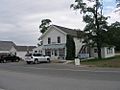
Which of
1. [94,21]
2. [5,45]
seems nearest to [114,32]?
[94,21]

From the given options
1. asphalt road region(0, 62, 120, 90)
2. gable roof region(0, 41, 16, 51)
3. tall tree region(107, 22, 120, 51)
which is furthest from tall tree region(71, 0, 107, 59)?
gable roof region(0, 41, 16, 51)

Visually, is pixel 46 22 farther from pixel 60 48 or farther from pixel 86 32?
pixel 86 32

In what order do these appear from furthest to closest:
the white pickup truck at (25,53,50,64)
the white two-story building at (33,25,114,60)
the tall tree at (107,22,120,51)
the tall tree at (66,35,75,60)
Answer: the white two-story building at (33,25,114,60) < the tall tree at (66,35,75,60) < the tall tree at (107,22,120,51) < the white pickup truck at (25,53,50,64)

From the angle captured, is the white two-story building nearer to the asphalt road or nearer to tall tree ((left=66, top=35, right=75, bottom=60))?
tall tree ((left=66, top=35, right=75, bottom=60))

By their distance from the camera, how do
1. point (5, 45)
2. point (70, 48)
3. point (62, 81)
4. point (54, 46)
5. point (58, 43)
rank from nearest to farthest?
point (62, 81) → point (70, 48) → point (54, 46) → point (58, 43) → point (5, 45)

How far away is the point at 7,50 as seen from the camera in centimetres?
9388

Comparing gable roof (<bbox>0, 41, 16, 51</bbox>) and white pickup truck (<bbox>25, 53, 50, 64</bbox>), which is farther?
gable roof (<bbox>0, 41, 16, 51</bbox>)

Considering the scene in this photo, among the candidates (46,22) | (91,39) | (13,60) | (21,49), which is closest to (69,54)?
(91,39)

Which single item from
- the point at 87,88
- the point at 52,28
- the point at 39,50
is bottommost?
the point at 87,88

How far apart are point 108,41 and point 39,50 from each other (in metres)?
17.9

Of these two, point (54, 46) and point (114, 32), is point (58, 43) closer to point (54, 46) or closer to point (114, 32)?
point (54, 46)

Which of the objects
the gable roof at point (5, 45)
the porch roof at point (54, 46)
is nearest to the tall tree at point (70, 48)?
the porch roof at point (54, 46)

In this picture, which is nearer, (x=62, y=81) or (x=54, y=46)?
(x=62, y=81)

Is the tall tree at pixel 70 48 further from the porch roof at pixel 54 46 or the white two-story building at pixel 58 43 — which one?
the porch roof at pixel 54 46
